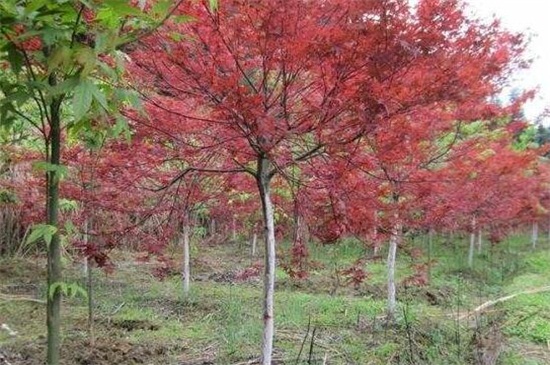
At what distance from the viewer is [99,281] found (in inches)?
380

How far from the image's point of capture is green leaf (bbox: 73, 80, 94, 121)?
1.21 metres

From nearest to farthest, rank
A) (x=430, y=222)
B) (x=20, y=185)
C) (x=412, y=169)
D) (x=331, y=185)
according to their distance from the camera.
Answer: (x=331, y=185), (x=412, y=169), (x=430, y=222), (x=20, y=185)

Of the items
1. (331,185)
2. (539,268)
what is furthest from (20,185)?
(539,268)

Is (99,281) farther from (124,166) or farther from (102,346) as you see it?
(124,166)

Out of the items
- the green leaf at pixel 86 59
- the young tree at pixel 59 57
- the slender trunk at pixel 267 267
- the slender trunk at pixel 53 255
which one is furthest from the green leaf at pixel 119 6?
the slender trunk at pixel 267 267

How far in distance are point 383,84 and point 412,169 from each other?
287cm

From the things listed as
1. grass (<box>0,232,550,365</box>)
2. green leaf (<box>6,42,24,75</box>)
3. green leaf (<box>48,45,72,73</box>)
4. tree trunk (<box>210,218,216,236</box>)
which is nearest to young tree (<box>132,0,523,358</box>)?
grass (<box>0,232,550,365</box>)

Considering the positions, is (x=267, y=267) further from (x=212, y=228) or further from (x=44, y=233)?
(x=212, y=228)

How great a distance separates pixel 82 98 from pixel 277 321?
6291mm

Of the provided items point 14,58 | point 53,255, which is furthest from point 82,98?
point 53,255

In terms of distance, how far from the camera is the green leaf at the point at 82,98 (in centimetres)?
121

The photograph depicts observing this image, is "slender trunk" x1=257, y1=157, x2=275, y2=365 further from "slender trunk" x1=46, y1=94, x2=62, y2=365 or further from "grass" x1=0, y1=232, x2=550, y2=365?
"slender trunk" x1=46, y1=94, x2=62, y2=365

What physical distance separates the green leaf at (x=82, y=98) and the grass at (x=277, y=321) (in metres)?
2.32

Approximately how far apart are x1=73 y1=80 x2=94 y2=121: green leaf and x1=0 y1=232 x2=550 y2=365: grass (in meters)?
2.32
